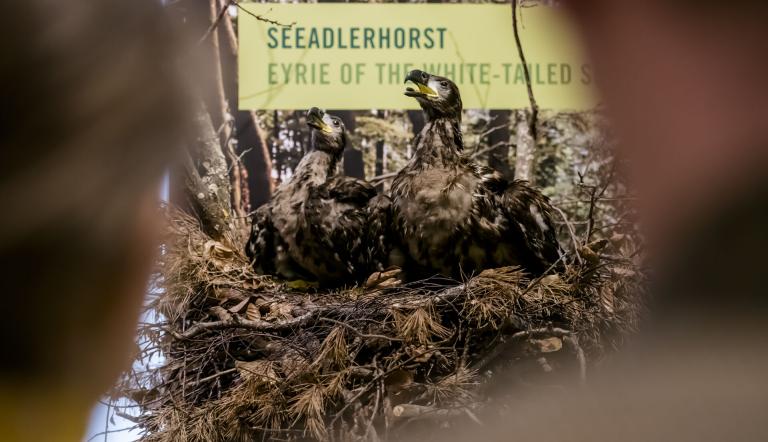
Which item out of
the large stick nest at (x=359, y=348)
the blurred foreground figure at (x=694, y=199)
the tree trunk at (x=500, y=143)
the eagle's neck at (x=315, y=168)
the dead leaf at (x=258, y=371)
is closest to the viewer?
the blurred foreground figure at (x=694, y=199)

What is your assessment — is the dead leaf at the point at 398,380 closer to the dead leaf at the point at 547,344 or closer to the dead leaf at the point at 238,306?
the dead leaf at the point at 547,344

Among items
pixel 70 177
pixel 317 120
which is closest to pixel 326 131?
pixel 317 120

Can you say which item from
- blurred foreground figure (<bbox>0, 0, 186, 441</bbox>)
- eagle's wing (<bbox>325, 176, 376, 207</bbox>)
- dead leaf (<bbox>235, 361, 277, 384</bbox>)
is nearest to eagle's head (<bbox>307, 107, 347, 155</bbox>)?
eagle's wing (<bbox>325, 176, 376, 207</bbox>)

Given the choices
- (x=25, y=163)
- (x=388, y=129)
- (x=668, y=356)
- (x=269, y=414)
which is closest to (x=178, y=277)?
(x=269, y=414)

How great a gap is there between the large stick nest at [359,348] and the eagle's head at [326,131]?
10.6 inches

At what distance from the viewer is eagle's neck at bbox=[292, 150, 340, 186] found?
153 cm

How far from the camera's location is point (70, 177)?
1.30 feet

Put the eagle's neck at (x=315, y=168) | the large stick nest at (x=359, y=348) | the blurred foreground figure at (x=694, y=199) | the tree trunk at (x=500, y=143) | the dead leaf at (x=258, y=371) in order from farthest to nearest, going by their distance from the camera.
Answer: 1. the eagle's neck at (x=315, y=168)
2. the tree trunk at (x=500, y=143)
3. the dead leaf at (x=258, y=371)
4. the large stick nest at (x=359, y=348)
5. the blurred foreground figure at (x=694, y=199)

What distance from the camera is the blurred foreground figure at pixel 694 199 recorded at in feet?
1.12

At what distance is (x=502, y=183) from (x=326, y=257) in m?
0.40

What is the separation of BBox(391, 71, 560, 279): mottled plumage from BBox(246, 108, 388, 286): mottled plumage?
0.41ft

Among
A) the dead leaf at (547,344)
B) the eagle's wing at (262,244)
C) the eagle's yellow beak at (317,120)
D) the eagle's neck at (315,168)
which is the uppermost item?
the eagle's yellow beak at (317,120)

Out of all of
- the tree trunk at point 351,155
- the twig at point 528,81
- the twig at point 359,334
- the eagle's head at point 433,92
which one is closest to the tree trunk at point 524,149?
the twig at point 528,81

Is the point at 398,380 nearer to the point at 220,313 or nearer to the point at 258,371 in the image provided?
the point at 258,371
